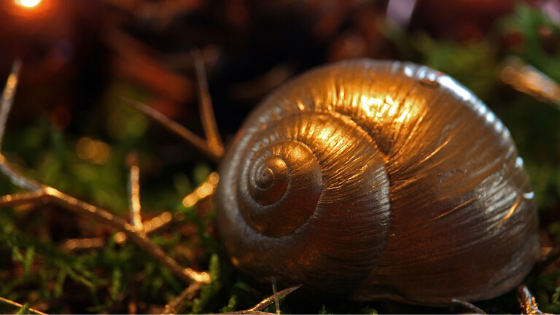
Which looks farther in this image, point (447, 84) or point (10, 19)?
point (10, 19)

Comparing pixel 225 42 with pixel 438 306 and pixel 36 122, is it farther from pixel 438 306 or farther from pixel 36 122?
pixel 438 306

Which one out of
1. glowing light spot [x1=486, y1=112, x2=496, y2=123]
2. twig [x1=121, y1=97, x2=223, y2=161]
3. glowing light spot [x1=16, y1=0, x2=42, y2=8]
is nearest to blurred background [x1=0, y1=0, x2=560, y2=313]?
glowing light spot [x1=16, y1=0, x2=42, y2=8]

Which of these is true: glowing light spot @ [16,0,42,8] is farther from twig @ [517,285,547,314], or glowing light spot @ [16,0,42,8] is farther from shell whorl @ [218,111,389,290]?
twig @ [517,285,547,314]

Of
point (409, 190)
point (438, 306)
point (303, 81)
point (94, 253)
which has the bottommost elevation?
point (438, 306)

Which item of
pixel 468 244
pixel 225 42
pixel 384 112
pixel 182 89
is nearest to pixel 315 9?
pixel 225 42

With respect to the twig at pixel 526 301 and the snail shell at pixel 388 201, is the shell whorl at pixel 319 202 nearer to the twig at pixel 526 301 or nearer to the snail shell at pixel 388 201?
the snail shell at pixel 388 201

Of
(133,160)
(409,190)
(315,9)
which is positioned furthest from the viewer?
(315,9)
